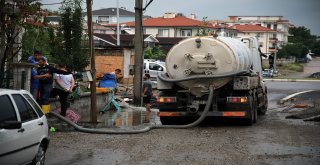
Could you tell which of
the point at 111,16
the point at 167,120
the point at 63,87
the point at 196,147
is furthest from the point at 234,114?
the point at 111,16

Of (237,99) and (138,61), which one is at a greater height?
(138,61)

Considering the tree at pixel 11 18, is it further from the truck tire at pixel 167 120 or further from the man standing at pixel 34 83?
the truck tire at pixel 167 120

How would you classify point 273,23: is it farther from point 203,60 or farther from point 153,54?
point 203,60

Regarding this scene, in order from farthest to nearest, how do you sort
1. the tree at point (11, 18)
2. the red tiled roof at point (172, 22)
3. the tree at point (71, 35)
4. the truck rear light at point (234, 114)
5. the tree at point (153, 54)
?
the red tiled roof at point (172, 22)
the tree at point (153, 54)
the tree at point (71, 35)
the truck rear light at point (234, 114)
the tree at point (11, 18)

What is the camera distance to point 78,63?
947 inches

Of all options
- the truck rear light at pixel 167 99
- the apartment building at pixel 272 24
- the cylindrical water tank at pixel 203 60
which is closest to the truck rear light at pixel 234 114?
the cylindrical water tank at pixel 203 60

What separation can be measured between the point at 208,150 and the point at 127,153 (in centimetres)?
186

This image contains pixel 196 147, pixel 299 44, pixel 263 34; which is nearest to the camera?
pixel 196 147

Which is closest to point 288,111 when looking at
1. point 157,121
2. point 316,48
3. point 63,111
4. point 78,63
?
point 157,121

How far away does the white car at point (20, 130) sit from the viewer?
7.93m

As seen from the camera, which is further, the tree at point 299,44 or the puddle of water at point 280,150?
the tree at point 299,44

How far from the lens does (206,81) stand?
57.0ft

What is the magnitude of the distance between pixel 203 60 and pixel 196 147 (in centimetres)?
473

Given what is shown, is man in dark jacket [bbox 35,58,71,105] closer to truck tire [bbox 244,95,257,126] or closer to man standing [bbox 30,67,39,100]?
man standing [bbox 30,67,39,100]
